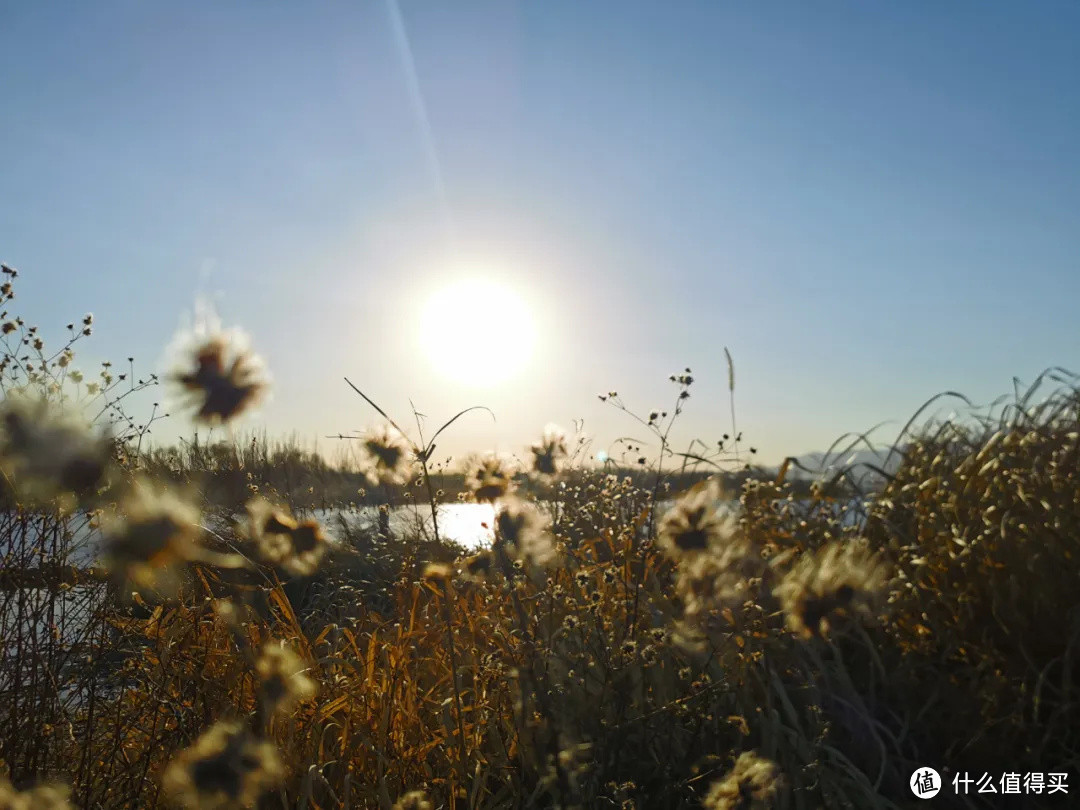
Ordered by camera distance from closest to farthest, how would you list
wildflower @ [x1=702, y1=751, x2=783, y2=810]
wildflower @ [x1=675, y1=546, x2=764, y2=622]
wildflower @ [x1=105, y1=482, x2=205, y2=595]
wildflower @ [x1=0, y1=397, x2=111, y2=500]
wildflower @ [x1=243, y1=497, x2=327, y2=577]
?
wildflower @ [x1=105, y1=482, x2=205, y2=595] < wildflower @ [x1=702, y1=751, x2=783, y2=810] < wildflower @ [x1=0, y1=397, x2=111, y2=500] < wildflower @ [x1=243, y1=497, x2=327, y2=577] < wildflower @ [x1=675, y1=546, x2=764, y2=622]

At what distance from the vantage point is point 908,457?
3.04m

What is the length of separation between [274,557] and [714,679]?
1.32 m

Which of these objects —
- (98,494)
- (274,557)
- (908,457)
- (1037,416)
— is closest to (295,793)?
(274,557)

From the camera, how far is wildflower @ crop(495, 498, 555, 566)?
2.46 meters

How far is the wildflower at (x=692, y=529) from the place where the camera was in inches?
74.5

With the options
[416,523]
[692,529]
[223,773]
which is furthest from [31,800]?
[416,523]

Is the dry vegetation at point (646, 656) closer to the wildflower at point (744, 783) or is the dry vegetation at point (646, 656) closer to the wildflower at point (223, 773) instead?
the wildflower at point (744, 783)

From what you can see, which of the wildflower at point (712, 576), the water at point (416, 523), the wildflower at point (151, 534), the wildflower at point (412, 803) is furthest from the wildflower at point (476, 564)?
the water at point (416, 523)

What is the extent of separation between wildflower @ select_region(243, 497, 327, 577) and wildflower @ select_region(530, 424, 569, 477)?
142 centimetres

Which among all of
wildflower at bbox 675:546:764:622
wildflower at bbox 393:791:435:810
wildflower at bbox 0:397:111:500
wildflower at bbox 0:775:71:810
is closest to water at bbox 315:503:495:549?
wildflower at bbox 675:546:764:622

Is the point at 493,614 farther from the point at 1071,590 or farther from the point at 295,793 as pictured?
the point at 1071,590

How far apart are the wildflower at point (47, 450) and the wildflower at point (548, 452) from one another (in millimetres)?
1714

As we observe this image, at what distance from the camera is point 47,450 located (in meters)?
1.53

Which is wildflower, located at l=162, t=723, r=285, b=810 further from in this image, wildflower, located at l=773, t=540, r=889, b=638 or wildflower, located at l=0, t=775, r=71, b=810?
wildflower, located at l=773, t=540, r=889, b=638
